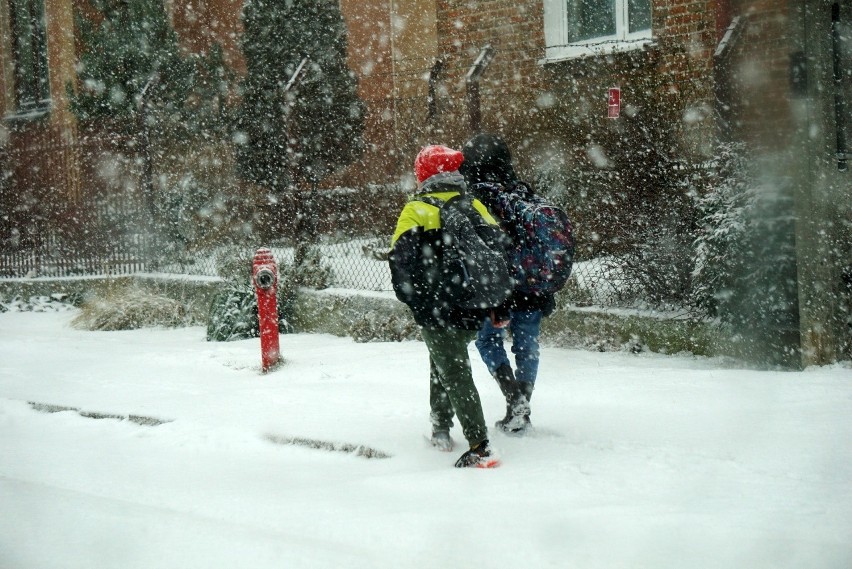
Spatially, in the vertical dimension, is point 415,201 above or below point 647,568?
above

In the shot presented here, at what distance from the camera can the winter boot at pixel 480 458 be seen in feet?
13.4

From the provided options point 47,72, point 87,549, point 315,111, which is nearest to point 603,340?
point 87,549

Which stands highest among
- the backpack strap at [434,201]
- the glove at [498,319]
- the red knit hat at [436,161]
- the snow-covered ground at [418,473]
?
the red knit hat at [436,161]

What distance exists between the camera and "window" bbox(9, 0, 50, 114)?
59.4 feet

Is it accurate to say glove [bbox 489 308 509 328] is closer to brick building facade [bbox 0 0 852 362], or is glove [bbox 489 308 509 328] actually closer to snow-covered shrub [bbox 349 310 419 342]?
brick building facade [bbox 0 0 852 362]

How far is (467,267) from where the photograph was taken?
3977 mm

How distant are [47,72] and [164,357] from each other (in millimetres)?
12792

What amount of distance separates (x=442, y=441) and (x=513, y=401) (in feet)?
1.52

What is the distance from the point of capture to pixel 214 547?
10.7ft

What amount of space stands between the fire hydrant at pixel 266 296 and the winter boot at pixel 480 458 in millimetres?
3089

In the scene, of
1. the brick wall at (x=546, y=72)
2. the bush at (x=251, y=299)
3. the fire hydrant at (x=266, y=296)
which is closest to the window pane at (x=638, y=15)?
the brick wall at (x=546, y=72)

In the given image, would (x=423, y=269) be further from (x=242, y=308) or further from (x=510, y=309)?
(x=242, y=308)

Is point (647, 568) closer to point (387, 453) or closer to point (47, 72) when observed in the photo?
point (387, 453)

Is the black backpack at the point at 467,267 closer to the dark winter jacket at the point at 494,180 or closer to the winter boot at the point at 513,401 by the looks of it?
the dark winter jacket at the point at 494,180
